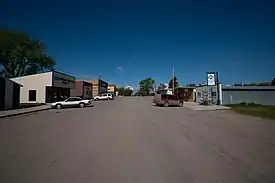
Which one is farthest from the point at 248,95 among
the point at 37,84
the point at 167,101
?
the point at 37,84

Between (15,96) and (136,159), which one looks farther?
(15,96)

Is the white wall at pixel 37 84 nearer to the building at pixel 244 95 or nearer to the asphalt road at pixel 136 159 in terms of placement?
the building at pixel 244 95

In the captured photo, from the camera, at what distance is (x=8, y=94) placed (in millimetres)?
33500

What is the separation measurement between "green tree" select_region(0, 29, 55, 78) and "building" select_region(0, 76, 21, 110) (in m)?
33.6

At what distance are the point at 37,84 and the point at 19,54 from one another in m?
22.7

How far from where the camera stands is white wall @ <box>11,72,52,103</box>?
49000mm

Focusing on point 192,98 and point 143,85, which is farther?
point 143,85

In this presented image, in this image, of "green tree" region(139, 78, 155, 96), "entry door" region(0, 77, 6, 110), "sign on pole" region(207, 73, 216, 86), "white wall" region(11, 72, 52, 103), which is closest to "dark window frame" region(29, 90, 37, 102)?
"white wall" region(11, 72, 52, 103)

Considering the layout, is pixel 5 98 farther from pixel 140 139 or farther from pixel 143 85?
pixel 143 85

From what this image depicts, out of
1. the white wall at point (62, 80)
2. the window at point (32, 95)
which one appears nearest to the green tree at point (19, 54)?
the white wall at point (62, 80)

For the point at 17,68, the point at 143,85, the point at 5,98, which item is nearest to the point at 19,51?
the point at 17,68

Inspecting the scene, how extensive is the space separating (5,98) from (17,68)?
4046 centimetres

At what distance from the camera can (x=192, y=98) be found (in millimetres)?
62000

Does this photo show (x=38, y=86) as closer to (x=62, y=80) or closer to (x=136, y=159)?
(x=62, y=80)
